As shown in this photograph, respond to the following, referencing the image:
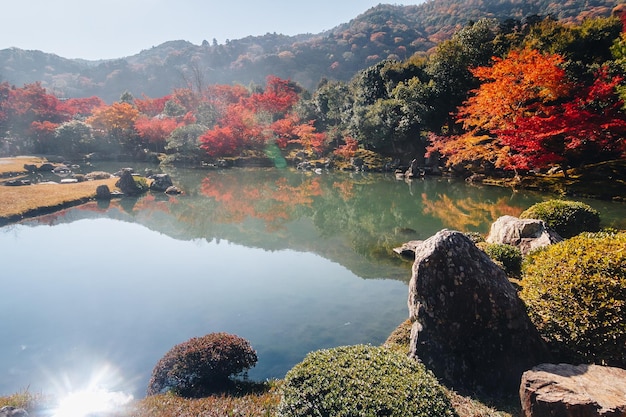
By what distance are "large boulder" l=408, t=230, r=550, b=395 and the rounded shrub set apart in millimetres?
3959

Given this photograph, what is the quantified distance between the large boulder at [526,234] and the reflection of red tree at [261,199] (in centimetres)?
1196

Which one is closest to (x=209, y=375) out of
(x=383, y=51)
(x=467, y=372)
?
(x=467, y=372)

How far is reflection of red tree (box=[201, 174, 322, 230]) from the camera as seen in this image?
22228 millimetres

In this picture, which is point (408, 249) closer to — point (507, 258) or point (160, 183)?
point (507, 258)

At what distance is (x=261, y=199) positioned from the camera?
2692 centimetres

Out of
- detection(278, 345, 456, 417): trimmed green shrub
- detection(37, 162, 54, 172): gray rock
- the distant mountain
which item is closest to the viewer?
detection(278, 345, 456, 417): trimmed green shrub

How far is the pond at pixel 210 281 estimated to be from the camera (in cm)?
839

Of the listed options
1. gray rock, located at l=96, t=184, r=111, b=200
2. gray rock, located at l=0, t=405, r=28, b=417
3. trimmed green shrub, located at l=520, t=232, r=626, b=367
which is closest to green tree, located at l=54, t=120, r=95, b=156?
gray rock, located at l=96, t=184, r=111, b=200

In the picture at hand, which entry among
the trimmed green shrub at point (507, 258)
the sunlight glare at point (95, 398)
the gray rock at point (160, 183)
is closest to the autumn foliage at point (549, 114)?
the trimmed green shrub at point (507, 258)

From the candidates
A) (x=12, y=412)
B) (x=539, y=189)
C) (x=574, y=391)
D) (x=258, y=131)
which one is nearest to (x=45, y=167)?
(x=258, y=131)

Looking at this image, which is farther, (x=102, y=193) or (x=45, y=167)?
(x=45, y=167)

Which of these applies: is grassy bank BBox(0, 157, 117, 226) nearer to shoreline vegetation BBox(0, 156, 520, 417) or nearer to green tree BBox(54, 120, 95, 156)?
shoreline vegetation BBox(0, 156, 520, 417)

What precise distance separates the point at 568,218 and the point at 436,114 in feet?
84.5

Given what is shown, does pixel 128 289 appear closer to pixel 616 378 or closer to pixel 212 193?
pixel 616 378
